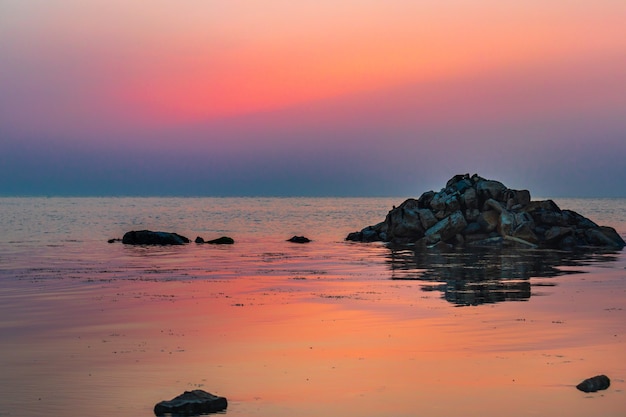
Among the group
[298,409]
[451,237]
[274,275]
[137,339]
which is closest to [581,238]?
[451,237]

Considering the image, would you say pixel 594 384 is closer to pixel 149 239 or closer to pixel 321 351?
pixel 321 351

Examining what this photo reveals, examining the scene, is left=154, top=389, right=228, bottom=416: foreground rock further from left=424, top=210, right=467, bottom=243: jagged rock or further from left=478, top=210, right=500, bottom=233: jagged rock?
left=478, top=210, right=500, bottom=233: jagged rock

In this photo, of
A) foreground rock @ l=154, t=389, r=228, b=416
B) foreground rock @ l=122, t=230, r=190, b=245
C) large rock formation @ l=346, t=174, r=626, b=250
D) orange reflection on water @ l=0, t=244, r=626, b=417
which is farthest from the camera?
foreground rock @ l=122, t=230, r=190, b=245

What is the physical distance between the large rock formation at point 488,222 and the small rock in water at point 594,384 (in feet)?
152

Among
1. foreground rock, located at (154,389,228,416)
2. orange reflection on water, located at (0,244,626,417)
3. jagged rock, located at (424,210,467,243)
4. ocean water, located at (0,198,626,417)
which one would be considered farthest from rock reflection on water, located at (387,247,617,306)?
foreground rock, located at (154,389,228,416)

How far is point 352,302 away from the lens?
93.2 ft

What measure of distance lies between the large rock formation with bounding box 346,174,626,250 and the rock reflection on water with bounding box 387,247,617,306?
4.06 metres

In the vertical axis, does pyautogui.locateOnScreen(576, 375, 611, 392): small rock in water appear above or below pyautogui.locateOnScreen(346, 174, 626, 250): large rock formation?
below

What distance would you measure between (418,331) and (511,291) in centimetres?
1140

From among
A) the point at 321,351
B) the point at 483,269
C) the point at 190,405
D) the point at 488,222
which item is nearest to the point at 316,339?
the point at 321,351

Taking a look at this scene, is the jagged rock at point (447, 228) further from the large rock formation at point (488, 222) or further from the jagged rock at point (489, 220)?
the jagged rock at point (489, 220)

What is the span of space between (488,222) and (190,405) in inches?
2134

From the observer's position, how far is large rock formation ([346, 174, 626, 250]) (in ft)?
205

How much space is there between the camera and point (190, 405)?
1341 centimetres
